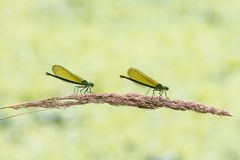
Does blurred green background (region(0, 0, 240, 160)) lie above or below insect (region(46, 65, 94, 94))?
above

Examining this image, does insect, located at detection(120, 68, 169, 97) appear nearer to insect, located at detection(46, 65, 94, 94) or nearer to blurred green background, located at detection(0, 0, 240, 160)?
insect, located at detection(46, 65, 94, 94)

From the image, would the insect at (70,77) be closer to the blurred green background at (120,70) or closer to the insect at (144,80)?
the insect at (144,80)

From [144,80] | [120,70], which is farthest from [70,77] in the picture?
[120,70]

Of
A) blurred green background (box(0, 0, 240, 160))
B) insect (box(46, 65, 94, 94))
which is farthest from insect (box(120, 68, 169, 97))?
blurred green background (box(0, 0, 240, 160))

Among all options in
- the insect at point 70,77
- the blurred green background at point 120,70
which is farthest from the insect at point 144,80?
the blurred green background at point 120,70

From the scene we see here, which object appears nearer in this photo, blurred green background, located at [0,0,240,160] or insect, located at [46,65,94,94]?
insect, located at [46,65,94,94]

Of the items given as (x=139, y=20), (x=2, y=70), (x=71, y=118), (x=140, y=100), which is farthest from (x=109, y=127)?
(x=140, y=100)

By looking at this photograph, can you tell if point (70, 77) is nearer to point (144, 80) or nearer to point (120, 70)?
point (144, 80)

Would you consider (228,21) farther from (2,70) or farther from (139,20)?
(2,70)
